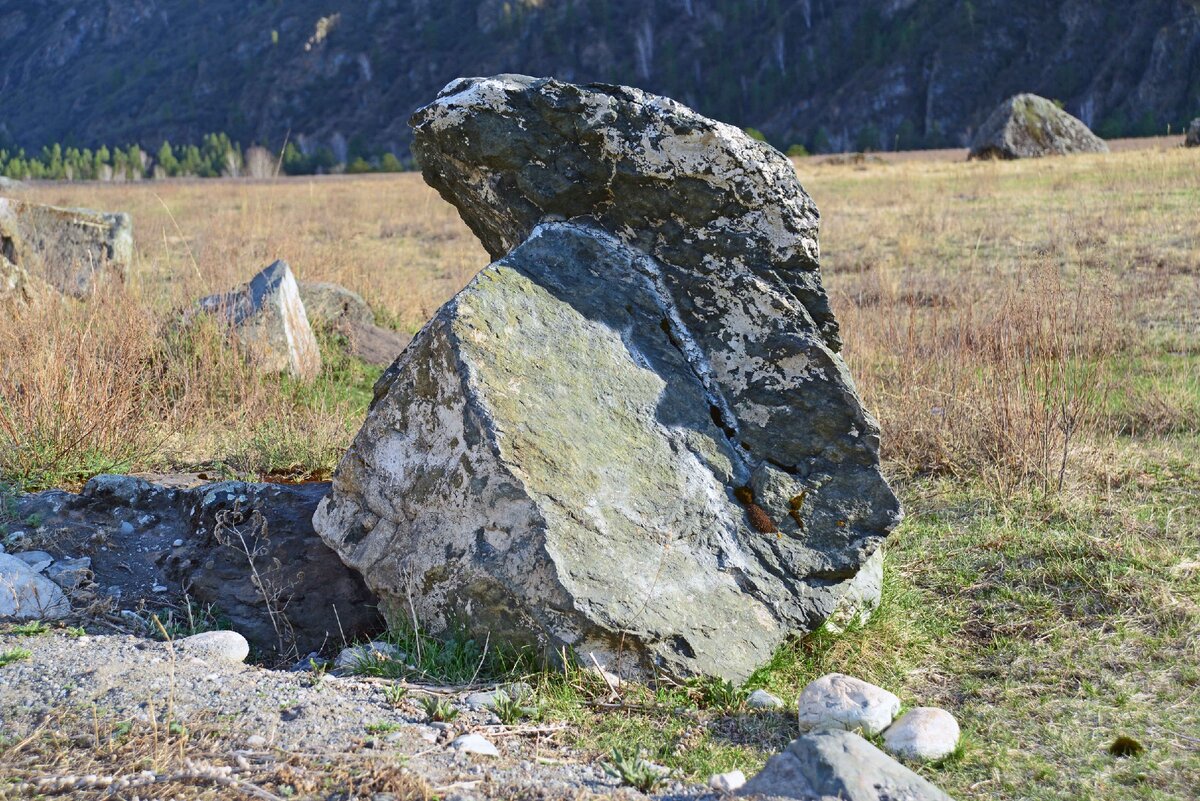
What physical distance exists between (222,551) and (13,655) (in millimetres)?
994

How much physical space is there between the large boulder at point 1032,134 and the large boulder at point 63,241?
23.3 metres

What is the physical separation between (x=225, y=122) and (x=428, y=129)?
110 m

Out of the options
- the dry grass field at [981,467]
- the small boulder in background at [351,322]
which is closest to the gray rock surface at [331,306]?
the small boulder in background at [351,322]

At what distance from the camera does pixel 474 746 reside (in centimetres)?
273

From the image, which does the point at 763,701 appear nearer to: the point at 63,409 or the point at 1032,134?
the point at 63,409

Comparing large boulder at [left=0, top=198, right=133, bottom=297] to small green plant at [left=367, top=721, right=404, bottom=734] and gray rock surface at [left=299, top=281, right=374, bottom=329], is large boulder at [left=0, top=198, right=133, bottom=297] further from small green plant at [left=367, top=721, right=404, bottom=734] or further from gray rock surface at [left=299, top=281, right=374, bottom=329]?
small green plant at [left=367, top=721, right=404, bottom=734]

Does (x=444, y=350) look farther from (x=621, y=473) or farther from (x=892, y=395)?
(x=892, y=395)

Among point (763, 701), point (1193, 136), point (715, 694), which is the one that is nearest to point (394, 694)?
point (715, 694)

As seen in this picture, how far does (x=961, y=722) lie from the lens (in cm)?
324

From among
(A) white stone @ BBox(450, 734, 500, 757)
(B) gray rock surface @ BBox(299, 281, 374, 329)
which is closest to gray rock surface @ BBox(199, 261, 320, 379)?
(B) gray rock surface @ BBox(299, 281, 374, 329)

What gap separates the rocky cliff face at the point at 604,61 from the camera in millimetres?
62969

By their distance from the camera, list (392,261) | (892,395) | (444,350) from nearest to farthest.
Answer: (444,350)
(892,395)
(392,261)

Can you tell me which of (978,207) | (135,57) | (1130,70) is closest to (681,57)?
(1130,70)

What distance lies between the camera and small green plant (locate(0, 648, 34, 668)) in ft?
10.1
